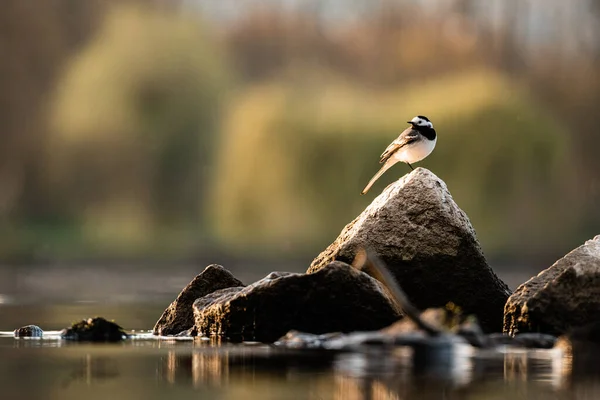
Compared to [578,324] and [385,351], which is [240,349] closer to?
[385,351]

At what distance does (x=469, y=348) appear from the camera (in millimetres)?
12102

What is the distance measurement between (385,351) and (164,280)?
21175 millimetres

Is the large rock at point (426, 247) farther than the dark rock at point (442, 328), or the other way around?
the large rock at point (426, 247)

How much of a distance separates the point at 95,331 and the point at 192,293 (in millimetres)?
1667

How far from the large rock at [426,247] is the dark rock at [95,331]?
8.52 ft

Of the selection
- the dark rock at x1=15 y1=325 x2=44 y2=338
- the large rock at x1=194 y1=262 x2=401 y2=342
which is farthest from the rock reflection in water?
the dark rock at x1=15 y1=325 x2=44 y2=338

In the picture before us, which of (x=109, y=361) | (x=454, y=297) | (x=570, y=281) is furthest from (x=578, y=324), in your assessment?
(x=109, y=361)

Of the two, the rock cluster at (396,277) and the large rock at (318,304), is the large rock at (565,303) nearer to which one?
the rock cluster at (396,277)

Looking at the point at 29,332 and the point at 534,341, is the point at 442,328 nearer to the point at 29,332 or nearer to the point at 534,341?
the point at 534,341

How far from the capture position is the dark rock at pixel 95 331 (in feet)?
46.6

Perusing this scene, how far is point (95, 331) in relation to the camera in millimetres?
14273

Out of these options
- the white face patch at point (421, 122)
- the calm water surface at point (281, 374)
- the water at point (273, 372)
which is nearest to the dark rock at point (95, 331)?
the water at point (273, 372)

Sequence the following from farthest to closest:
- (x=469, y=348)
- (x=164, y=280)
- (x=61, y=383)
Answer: (x=164, y=280)
(x=469, y=348)
(x=61, y=383)

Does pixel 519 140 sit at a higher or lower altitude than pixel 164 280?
higher
